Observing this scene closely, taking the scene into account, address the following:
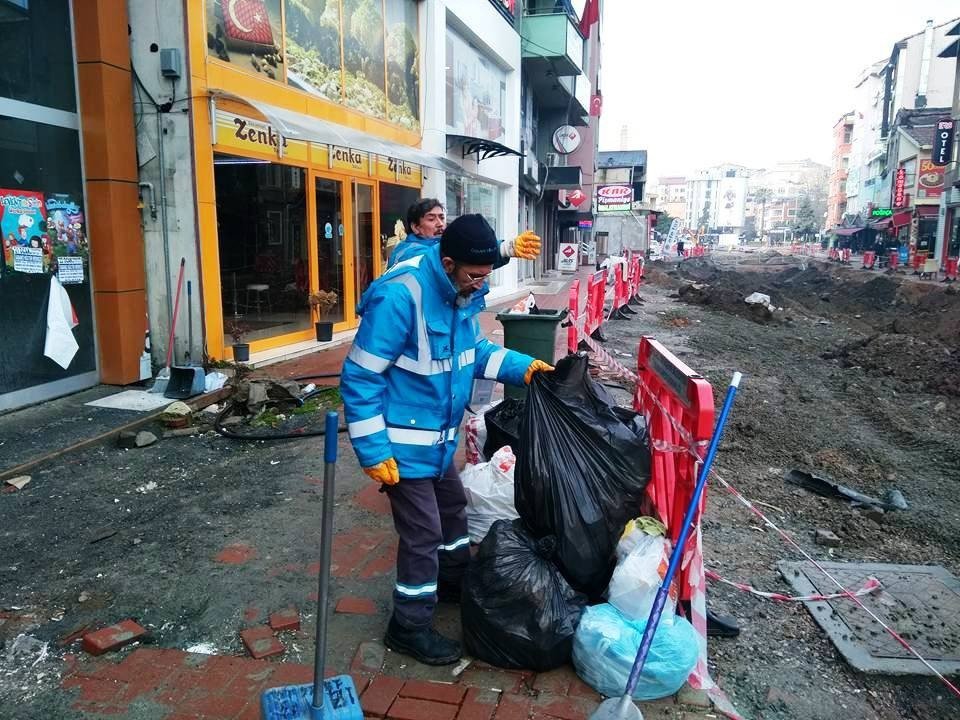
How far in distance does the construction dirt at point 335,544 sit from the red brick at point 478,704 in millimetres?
166

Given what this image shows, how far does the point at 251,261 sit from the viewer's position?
856cm

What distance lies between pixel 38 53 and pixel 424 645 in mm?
6331

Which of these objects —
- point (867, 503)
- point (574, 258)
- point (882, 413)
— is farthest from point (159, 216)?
point (574, 258)

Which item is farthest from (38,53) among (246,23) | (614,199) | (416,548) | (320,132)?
(614,199)

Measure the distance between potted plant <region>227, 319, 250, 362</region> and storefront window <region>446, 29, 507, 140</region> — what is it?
7.64 m

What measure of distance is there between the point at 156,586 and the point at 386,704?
5.01 feet

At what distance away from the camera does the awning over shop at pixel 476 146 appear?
13797 mm

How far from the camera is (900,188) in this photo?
1848 inches

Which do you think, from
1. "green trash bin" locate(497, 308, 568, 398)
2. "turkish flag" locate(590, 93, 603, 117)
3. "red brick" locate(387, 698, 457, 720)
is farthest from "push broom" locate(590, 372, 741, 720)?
"turkish flag" locate(590, 93, 603, 117)

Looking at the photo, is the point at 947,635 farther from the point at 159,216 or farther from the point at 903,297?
the point at 903,297

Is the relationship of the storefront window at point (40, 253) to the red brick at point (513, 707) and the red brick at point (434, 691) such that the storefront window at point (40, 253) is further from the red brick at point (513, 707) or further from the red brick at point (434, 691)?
the red brick at point (513, 707)

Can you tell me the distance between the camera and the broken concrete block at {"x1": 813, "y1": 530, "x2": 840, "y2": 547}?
4072mm

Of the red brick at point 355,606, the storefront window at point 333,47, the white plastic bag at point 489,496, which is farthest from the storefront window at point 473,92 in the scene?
the red brick at point 355,606

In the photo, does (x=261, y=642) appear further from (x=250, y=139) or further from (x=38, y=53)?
(x=250, y=139)
